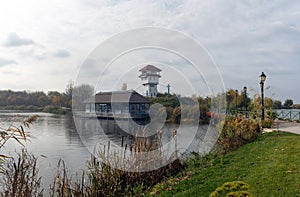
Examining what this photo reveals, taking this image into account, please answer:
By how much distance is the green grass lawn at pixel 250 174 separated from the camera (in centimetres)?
374

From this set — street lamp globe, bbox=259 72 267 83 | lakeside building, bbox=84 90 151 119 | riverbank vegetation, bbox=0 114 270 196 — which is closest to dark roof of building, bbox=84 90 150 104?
lakeside building, bbox=84 90 151 119

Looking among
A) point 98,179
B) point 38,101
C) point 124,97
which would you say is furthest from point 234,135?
point 38,101

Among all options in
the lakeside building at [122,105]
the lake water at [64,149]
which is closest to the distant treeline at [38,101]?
the lakeside building at [122,105]

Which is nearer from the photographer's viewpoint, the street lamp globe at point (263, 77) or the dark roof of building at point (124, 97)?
the dark roof of building at point (124, 97)

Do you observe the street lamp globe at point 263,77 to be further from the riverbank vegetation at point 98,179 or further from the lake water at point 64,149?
the riverbank vegetation at point 98,179

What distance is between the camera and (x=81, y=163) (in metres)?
8.12

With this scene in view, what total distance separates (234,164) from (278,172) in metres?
1.25

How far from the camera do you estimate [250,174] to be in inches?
177

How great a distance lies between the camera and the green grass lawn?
12.3 ft

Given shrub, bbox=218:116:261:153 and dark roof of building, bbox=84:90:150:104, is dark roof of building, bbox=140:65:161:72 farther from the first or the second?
shrub, bbox=218:116:261:153

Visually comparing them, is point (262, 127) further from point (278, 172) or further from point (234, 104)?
point (234, 104)

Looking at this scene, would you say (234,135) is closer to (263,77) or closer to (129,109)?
(263,77)

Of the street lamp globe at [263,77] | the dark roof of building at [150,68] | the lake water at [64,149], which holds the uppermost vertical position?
the street lamp globe at [263,77]

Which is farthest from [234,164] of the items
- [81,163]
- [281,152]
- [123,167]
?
[81,163]
